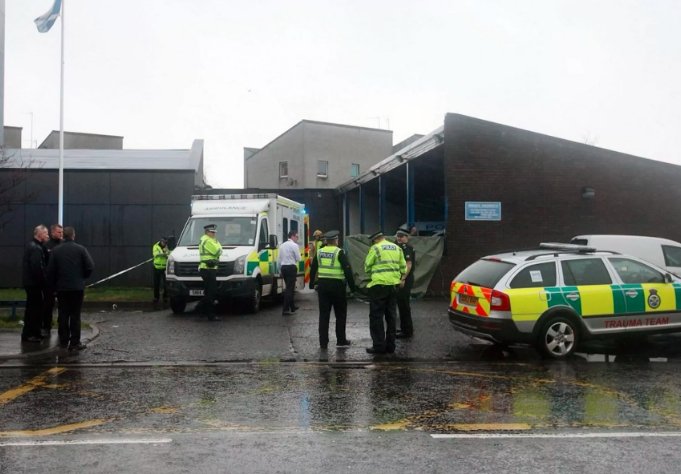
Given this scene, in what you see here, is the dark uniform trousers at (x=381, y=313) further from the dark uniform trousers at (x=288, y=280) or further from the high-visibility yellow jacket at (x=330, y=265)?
the dark uniform trousers at (x=288, y=280)

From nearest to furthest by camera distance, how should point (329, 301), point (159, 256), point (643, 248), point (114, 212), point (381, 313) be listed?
1. point (381, 313)
2. point (329, 301)
3. point (643, 248)
4. point (159, 256)
5. point (114, 212)

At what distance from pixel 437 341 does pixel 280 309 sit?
18.7 feet

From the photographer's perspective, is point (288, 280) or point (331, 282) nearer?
point (331, 282)

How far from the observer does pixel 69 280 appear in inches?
401

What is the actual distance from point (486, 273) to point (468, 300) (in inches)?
19.1

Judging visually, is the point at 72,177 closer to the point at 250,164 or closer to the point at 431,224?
the point at 431,224

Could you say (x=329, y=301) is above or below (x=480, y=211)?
below

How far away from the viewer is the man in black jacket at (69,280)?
10195 millimetres

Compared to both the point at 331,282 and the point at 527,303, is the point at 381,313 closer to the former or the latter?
the point at 331,282

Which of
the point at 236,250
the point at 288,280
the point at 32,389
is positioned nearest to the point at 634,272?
the point at 288,280

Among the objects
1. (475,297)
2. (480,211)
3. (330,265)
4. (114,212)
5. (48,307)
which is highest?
(114,212)

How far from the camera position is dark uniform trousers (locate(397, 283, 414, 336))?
37.9 ft

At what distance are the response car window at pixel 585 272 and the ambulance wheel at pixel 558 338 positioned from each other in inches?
23.6

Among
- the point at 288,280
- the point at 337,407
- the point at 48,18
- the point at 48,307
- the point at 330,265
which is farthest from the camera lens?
the point at 48,18
